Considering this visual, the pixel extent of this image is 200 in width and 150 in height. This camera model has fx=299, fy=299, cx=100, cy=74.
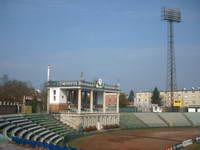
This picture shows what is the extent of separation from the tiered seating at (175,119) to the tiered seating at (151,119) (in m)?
2.45

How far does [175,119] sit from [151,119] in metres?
9.87

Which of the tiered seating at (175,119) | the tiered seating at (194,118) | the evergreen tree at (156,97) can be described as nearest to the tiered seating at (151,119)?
the tiered seating at (175,119)

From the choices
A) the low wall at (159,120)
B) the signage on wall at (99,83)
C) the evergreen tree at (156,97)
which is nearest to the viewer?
the signage on wall at (99,83)

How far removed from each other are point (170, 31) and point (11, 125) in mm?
78116

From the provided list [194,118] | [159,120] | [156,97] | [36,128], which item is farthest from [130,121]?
[156,97]

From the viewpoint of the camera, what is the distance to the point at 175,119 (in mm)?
96125

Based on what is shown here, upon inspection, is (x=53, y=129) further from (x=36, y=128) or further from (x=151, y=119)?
(x=151, y=119)

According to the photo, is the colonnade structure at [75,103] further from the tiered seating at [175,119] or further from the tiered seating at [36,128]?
the tiered seating at [175,119]

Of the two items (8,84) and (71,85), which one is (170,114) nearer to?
(71,85)

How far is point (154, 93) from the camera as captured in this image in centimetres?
16312

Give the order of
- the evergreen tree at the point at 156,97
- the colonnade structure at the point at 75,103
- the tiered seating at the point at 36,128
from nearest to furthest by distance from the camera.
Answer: the tiered seating at the point at 36,128 < the colonnade structure at the point at 75,103 < the evergreen tree at the point at 156,97

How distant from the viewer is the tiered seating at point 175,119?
92250 millimetres

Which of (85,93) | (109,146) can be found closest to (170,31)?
(85,93)

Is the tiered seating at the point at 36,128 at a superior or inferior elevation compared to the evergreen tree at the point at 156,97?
inferior
